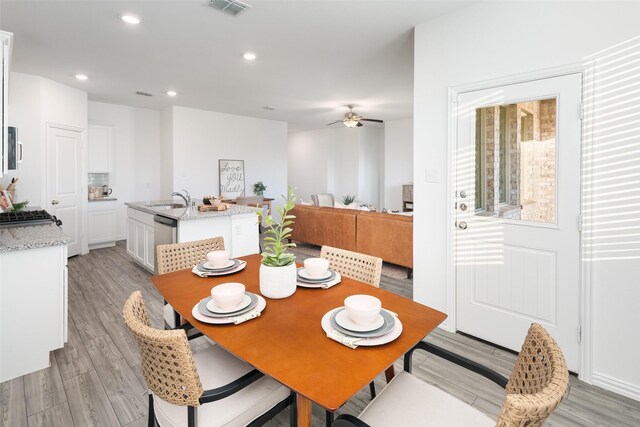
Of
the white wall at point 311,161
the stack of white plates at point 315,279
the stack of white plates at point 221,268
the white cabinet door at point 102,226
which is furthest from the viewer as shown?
the white wall at point 311,161

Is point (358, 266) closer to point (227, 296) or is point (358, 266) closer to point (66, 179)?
point (227, 296)

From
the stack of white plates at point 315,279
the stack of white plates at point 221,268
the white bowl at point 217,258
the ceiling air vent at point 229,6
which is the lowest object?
the stack of white plates at point 315,279

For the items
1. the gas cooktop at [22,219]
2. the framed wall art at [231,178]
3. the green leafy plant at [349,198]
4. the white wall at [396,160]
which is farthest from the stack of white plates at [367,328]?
the green leafy plant at [349,198]

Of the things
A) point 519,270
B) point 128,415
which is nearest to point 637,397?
point 519,270

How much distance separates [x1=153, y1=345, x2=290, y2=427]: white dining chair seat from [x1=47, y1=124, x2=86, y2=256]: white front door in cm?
484

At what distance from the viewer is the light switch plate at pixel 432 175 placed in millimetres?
2836

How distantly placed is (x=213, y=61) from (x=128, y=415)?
366 centimetres

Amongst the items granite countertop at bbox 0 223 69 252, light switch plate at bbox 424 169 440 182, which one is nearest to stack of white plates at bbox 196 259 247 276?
granite countertop at bbox 0 223 69 252

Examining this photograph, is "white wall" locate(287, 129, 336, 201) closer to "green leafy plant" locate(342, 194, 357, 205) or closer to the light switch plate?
"green leafy plant" locate(342, 194, 357, 205)

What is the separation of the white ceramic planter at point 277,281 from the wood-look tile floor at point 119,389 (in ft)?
2.24

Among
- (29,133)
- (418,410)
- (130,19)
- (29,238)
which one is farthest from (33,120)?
(418,410)

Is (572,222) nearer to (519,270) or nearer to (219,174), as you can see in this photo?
(519,270)

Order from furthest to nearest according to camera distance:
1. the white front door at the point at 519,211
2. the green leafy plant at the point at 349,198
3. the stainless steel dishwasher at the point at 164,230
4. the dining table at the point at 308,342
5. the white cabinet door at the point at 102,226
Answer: the green leafy plant at the point at 349,198, the white cabinet door at the point at 102,226, the stainless steel dishwasher at the point at 164,230, the white front door at the point at 519,211, the dining table at the point at 308,342

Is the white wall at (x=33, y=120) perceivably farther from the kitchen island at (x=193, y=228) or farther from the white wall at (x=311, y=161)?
the white wall at (x=311, y=161)
